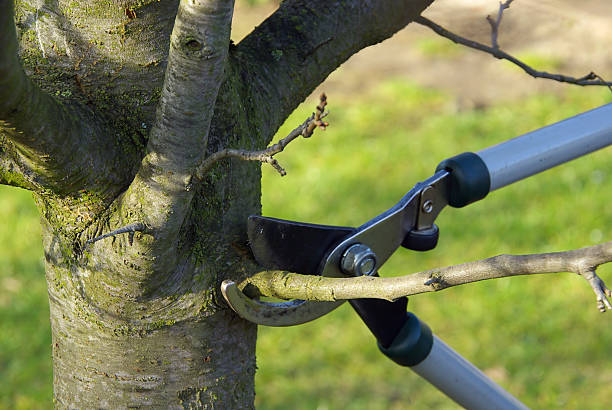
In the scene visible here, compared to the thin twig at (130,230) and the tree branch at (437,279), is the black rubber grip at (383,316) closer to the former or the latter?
the tree branch at (437,279)

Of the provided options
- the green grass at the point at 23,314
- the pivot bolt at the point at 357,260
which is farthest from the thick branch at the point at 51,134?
the green grass at the point at 23,314

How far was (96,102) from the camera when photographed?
1.15 metres

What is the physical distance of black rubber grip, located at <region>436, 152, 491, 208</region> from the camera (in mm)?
1529

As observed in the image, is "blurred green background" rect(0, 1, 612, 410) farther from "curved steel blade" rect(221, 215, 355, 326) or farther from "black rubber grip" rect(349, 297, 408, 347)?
"curved steel blade" rect(221, 215, 355, 326)

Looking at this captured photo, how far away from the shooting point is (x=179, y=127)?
1.02m

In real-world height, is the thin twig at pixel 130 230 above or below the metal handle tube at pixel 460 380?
below

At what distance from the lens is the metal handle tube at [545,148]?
1553 millimetres

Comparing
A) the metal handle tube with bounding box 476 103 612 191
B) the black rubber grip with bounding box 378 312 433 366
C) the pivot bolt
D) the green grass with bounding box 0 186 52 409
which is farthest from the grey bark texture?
the green grass with bounding box 0 186 52 409

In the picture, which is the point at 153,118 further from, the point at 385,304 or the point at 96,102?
the point at 385,304

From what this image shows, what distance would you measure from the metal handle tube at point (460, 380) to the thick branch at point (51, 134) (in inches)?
32.0

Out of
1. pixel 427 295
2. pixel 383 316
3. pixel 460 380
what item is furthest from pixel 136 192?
pixel 427 295

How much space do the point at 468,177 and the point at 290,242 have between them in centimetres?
45

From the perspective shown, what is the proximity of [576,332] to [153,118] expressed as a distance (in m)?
3.00

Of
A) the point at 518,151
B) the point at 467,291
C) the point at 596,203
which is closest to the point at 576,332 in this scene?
the point at 467,291
